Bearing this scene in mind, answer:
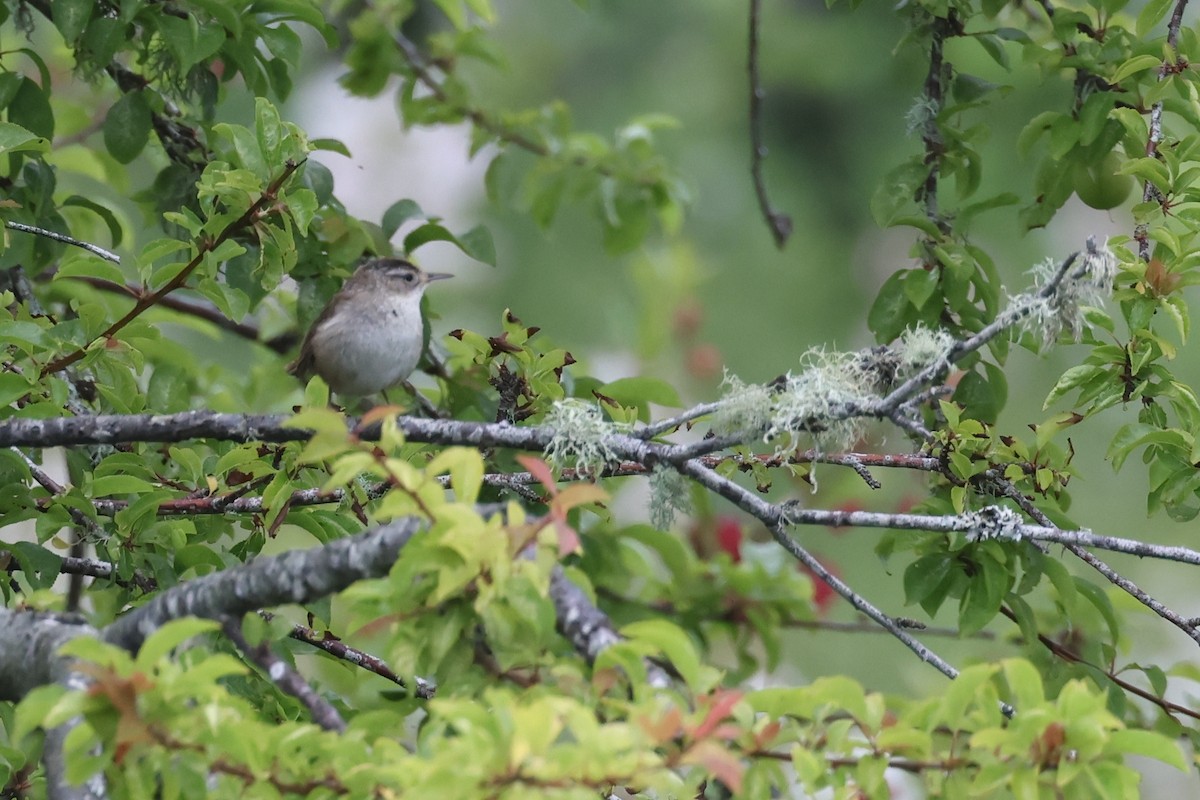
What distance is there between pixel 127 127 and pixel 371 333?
4.02 ft

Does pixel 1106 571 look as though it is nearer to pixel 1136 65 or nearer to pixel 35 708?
pixel 1136 65

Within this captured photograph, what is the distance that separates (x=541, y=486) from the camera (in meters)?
2.88

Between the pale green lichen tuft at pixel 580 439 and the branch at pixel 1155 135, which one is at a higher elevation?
the branch at pixel 1155 135

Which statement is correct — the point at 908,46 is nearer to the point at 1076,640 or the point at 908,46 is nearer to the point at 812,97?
the point at 1076,640

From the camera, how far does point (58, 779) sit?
1666 mm

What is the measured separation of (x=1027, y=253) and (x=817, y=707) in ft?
17.4

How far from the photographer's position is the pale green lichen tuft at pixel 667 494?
7.54 feet

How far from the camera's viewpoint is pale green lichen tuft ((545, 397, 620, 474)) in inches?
89.4

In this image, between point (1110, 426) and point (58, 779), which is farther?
point (1110, 426)

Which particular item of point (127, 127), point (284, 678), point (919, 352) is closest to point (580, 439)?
point (919, 352)

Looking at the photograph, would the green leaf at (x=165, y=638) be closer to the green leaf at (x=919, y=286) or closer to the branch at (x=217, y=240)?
the branch at (x=217, y=240)

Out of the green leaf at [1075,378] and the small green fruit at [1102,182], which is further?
the small green fruit at [1102,182]

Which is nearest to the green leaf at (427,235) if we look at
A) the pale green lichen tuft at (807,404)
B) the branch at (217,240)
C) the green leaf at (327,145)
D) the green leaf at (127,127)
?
the green leaf at (327,145)

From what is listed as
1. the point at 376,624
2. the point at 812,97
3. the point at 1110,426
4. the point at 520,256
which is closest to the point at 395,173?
the point at 520,256
